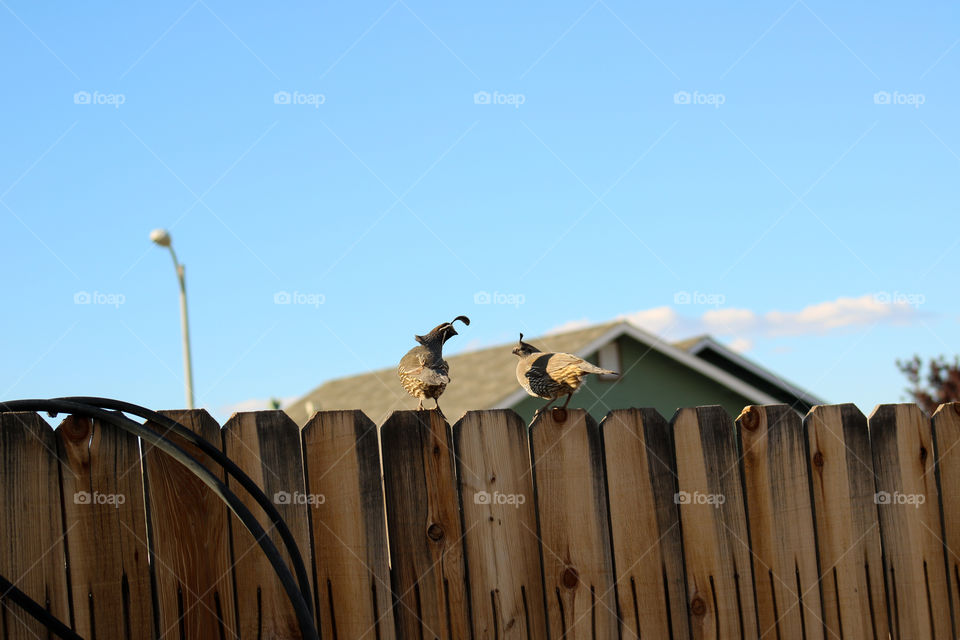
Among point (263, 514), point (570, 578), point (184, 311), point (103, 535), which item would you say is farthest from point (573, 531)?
point (184, 311)

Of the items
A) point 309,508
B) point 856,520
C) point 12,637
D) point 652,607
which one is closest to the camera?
point 12,637

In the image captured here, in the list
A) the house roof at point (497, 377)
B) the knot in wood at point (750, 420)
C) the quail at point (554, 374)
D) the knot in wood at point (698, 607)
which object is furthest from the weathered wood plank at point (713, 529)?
the house roof at point (497, 377)

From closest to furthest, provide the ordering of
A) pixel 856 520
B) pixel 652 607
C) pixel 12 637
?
pixel 12 637 < pixel 652 607 < pixel 856 520

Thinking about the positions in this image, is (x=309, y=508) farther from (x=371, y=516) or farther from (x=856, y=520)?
(x=856, y=520)

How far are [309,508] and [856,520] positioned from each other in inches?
91.5

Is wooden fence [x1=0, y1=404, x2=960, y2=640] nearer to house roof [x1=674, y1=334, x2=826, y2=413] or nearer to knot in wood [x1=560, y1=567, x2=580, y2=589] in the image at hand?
knot in wood [x1=560, y1=567, x2=580, y2=589]

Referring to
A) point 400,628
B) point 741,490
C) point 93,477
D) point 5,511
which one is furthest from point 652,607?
point 5,511

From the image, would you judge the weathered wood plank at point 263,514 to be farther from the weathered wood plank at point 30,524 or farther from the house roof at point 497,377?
the house roof at point 497,377

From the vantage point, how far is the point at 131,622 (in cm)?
289

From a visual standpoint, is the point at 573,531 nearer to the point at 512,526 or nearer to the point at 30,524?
the point at 512,526

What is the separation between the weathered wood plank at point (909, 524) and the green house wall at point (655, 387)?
38.6 feet

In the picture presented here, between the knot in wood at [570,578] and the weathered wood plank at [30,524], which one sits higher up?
the weathered wood plank at [30,524]

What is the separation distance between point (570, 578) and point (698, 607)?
1.84 feet

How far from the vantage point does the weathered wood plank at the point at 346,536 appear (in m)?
3.06
